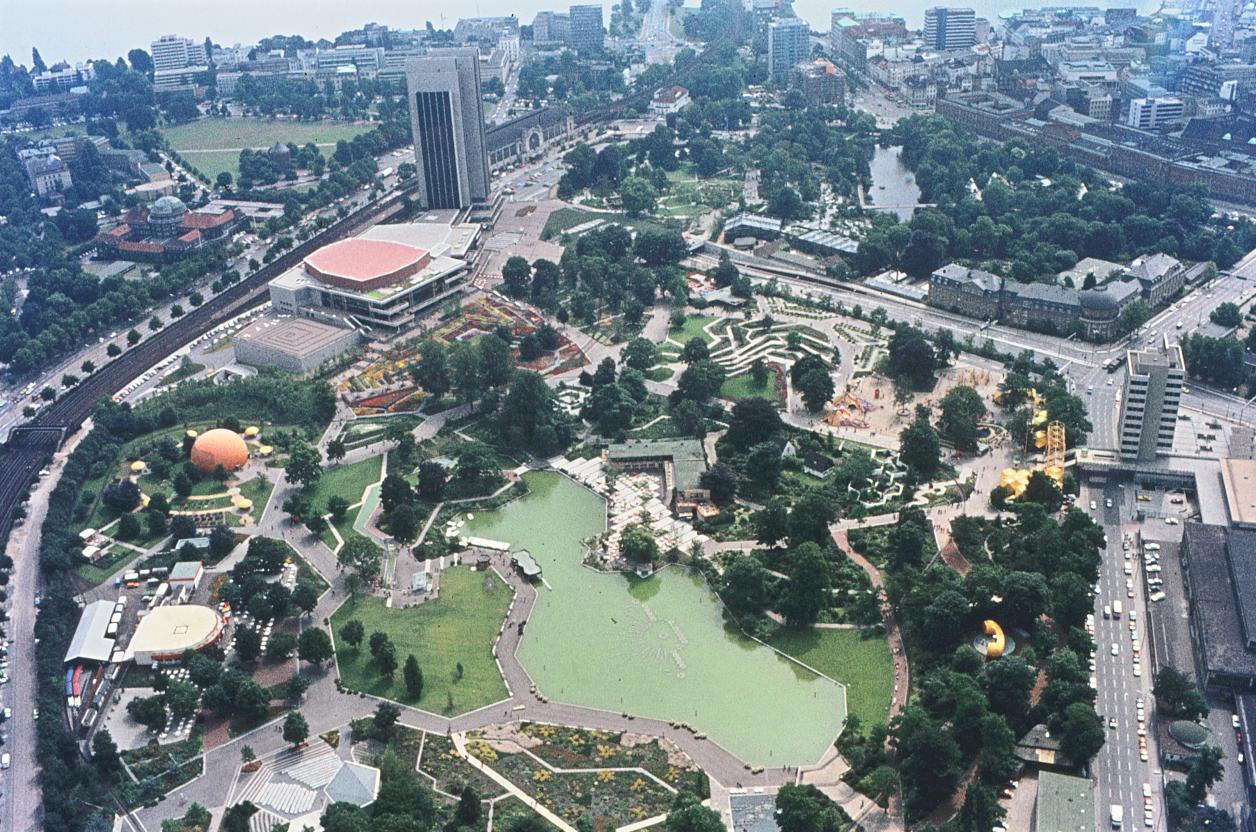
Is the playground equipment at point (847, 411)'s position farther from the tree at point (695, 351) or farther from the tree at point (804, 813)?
the tree at point (804, 813)

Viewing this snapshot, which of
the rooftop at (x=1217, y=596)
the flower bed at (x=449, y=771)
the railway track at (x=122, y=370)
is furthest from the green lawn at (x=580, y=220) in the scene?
the flower bed at (x=449, y=771)

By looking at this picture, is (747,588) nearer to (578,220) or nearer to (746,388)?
(746,388)

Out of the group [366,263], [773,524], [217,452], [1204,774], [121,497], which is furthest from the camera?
[366,263]

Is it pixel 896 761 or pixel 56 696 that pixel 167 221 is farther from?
pixel 896 761

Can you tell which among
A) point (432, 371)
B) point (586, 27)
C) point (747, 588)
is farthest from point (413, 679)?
point (586, 27)

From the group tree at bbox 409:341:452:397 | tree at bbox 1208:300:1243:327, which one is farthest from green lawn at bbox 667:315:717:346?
tree at bbox 1208:300:1243:327

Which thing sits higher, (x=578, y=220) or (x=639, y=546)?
(x=578, y=220)

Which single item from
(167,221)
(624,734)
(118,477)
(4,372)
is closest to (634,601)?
(624,734)
